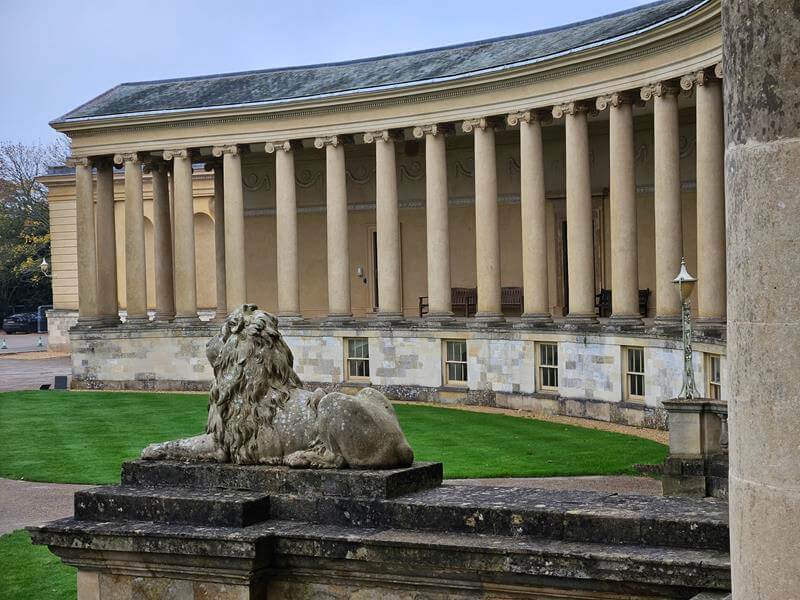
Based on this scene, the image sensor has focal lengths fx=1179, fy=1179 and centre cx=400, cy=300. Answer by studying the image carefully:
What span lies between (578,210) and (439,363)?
8.80 metres

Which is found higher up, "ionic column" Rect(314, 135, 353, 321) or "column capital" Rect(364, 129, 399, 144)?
"column capital" Rect(364, 129, 399, 144)

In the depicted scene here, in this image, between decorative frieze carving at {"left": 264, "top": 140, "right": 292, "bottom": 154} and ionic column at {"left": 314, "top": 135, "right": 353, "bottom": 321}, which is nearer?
ionic column at {"left": 314, "top": 135, "right": 353, "bottom": 321}

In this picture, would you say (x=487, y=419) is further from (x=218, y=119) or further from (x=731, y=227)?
(x=731, y=227)


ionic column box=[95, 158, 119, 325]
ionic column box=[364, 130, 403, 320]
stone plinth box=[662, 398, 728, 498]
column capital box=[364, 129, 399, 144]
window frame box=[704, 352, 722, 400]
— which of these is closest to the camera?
stone plinth box=[662, 398, 728, 498]

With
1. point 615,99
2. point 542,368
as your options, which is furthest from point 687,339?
point 542,368

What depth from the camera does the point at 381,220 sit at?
47719mm

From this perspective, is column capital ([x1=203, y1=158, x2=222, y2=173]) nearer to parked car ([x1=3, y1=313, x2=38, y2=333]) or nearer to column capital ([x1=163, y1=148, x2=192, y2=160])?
column capital ([x1=163, y1=148, x2=192, y2=160])

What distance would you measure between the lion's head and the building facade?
21814 mm

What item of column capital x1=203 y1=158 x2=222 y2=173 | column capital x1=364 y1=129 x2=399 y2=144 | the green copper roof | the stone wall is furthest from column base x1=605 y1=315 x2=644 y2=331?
column capital x1=203 y1=158 x2=222 y2=173

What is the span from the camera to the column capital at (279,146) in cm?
5028

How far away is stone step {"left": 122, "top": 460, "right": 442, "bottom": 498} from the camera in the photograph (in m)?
10.6

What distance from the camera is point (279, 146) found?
5047 centimetres

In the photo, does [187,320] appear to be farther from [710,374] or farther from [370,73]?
[710,374]

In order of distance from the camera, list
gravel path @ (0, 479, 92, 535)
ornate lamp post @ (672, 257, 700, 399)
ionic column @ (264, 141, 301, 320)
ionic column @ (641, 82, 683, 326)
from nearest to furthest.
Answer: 1. gravel path @ (0, 479, 92, 535)
2. ornate lamp post @ (672, 257, 700, 399)
3. ionic column @ (641, 82, 683, 326)
4. ionic column @ (264, 141, 301, 320)
